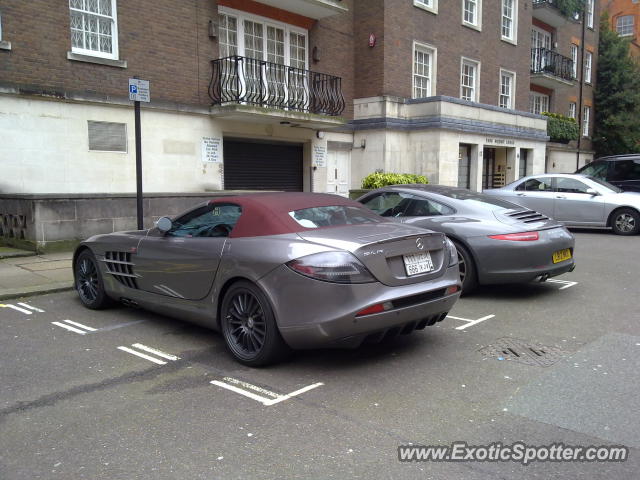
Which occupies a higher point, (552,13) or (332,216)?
(552,13)

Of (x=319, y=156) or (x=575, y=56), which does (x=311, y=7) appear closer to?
(x=319, y=156)

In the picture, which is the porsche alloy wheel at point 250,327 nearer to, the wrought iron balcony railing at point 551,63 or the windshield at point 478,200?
the windshield at point 478,200

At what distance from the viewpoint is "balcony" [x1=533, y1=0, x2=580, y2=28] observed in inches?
1085

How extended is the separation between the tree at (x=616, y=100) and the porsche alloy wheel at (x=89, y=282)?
33.2 m

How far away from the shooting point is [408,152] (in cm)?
1969

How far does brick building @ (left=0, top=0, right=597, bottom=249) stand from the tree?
10435 mm

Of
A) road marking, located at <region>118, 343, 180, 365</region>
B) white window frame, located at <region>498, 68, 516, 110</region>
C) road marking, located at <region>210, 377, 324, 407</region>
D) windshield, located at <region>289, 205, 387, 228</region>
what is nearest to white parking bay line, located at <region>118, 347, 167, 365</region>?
road marking, located at <region>118, 343, 180, 365</region>

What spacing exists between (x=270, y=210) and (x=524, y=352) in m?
2.58

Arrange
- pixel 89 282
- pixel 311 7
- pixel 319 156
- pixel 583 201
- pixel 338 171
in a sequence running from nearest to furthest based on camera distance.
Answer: pixel 89 282 → pixel 583 201 → pixel 311 7 → pixel 319 156 → pixel 338 171

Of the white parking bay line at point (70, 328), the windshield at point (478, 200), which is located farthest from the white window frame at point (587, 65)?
the white parking bay line at point (70, 328)

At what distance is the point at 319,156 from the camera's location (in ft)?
60.3

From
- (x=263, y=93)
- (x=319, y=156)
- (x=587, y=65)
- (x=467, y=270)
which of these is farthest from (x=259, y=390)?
(x=587, y=65)

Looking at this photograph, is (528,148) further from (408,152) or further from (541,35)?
(541,35)

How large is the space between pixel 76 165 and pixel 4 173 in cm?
147
